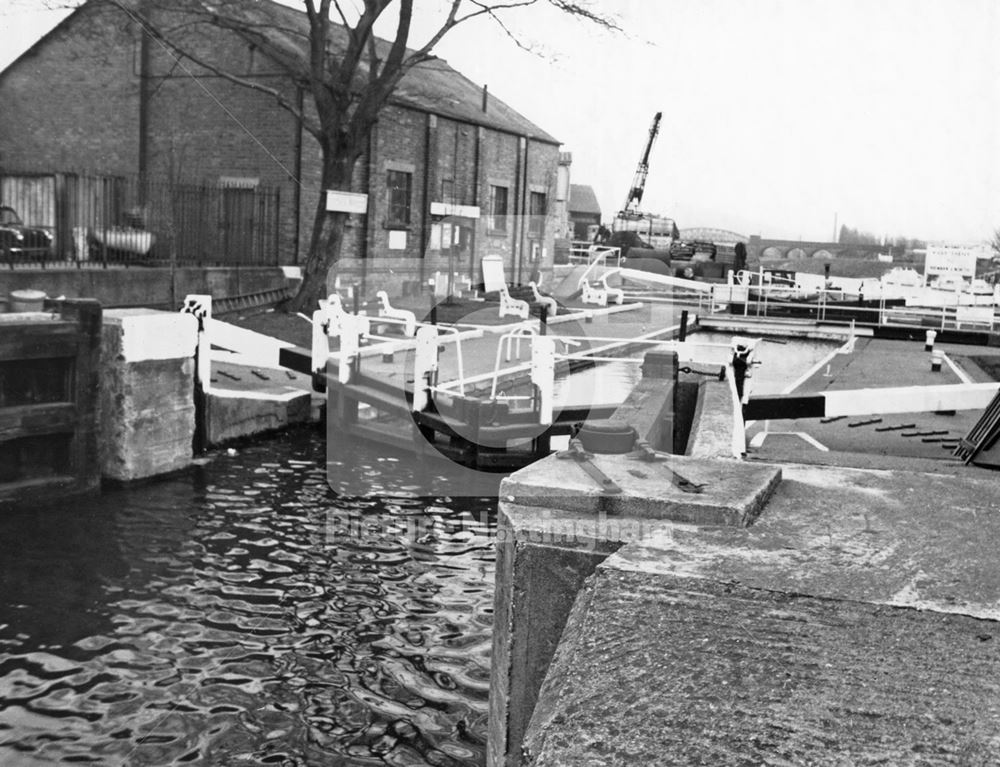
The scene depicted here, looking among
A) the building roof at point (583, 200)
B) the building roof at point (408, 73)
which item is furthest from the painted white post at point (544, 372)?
the building roof at point (583, 200)

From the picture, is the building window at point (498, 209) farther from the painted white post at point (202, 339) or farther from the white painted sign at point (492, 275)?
the painted white post at point (202, 339)

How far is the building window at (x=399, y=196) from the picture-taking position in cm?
2980

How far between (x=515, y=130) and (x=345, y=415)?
27.1 metres

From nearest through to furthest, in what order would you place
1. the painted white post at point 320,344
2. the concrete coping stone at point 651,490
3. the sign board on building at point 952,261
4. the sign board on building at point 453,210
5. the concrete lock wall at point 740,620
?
the concrete lock wall at point 740,620 < the concrete coping stone at point 651,490 < the painted white post at point 320,344 < the sign board on building at point 952,261 < the sign board on building at point 453,210

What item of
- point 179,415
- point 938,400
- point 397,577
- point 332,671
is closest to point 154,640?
point 332,671

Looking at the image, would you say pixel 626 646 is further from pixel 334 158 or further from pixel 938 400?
pixel 334 158

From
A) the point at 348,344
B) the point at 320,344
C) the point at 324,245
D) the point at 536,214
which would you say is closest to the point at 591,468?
the point at 348,344

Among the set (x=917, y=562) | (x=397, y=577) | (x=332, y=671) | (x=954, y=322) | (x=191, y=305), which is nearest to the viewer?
(x=917, y=562)

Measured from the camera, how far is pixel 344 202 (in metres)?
20.4

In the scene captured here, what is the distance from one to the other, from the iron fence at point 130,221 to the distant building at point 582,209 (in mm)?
63348

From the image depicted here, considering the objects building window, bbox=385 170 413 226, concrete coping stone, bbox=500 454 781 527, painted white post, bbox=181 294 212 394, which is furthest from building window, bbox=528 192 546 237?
concrete coping stone, bbox=500 454 781 527

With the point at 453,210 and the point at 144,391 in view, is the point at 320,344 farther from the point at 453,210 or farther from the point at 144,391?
the point at 453,210

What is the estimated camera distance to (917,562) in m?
2.84

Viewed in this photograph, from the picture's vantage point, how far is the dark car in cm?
1898
